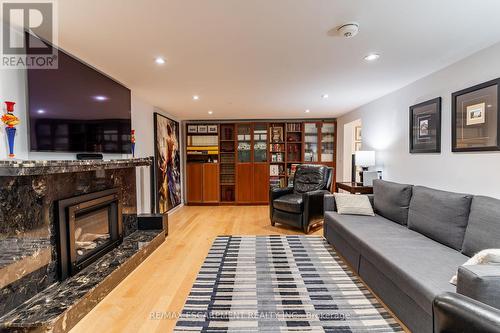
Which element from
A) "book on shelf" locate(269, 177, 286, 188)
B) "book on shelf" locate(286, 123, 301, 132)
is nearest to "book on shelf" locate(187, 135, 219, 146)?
"book on shelf" locate(269, 177, 286, 188)

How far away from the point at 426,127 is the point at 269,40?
227 cm

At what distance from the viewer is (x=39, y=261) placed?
1.81 meters

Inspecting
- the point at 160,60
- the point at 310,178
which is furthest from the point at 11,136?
the point at 310,178

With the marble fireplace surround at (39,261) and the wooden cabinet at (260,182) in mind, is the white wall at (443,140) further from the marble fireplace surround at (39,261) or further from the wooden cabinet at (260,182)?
the marble fireplace surround at (39,261)

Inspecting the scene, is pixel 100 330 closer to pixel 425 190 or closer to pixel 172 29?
pixel 172 29

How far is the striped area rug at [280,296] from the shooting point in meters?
1.71

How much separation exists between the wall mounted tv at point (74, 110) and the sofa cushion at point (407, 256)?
2753 mm

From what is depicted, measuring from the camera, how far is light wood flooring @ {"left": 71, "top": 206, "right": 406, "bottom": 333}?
5.73 feet

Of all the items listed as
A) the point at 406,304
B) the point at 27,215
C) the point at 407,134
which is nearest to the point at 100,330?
the point at 27,215

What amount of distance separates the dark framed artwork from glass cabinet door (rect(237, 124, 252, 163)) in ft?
4.84

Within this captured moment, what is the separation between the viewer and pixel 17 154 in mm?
1743

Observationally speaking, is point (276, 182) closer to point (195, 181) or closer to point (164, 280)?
point (195, 181)

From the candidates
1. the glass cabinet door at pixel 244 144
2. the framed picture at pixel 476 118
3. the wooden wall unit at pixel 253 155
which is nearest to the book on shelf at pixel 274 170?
the wooden wall unit at pixel 253 155

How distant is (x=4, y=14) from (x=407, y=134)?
13.7ft
